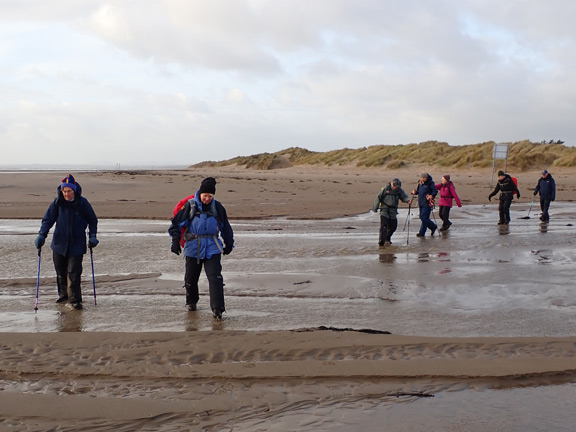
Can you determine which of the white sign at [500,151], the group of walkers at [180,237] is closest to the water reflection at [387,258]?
the group of walkers at [180,237]

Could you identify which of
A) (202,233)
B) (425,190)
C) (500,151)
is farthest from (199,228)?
(500,151)

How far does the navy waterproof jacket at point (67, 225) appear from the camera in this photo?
8.17 meters

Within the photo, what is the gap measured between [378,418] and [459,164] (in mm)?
45215

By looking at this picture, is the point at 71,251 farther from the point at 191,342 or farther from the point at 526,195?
the point at 526,195

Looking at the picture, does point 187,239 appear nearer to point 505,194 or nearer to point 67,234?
point 67,234

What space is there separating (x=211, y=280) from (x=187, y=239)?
59 cm

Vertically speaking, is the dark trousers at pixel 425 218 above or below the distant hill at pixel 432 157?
below

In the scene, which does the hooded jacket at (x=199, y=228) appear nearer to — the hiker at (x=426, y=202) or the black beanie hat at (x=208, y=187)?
the black beanie hat at (x=208, y=187)

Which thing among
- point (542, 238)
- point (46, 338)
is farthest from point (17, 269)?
point (542, 238)

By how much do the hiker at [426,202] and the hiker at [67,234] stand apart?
9470mm

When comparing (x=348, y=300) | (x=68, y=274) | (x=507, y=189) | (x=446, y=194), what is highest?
(x=507, y=189)

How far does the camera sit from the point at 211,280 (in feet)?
24.9

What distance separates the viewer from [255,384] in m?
5.24

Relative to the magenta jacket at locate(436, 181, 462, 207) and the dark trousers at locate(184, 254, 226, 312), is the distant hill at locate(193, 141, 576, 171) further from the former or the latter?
the dark trousers at locate(184, 254, 226, 312)
